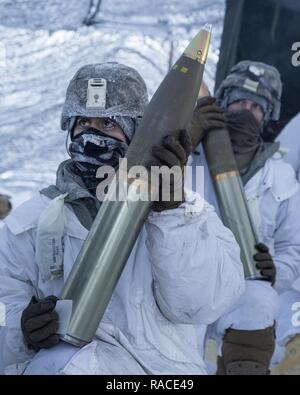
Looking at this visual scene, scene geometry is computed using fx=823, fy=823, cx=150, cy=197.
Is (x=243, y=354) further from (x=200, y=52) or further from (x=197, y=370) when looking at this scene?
(x=200, y=52)

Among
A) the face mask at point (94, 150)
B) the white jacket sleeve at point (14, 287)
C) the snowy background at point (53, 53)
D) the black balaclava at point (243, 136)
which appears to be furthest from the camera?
the snowy background at point (53, 53)

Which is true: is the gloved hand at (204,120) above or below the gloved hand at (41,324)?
above

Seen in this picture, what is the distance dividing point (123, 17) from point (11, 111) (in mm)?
953

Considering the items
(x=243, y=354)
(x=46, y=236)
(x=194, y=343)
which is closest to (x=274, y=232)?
(x=243, y=354)

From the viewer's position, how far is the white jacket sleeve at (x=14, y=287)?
3.10 metres

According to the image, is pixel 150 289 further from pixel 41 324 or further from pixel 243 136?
pixel 243 136

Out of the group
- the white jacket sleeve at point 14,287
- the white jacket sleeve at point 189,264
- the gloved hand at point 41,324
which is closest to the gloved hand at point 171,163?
the white jacket sleeve at point 189,264

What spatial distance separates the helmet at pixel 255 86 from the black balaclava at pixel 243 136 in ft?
0.45

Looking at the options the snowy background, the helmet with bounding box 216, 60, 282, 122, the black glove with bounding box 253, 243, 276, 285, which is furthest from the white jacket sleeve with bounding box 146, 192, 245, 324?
the snowy background

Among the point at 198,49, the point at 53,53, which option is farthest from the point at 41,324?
the point at 53,53

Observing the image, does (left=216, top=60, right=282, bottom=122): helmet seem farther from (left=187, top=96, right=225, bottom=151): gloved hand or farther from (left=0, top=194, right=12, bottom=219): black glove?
(left=0, top=194, right=12, bottom=219): black glove

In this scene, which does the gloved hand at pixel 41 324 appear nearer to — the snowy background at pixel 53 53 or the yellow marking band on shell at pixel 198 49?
the yellow marking band on shell at pixel 198 49

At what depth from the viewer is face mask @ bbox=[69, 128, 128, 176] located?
3279 millimetres

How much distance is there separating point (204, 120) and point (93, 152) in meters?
1.21
